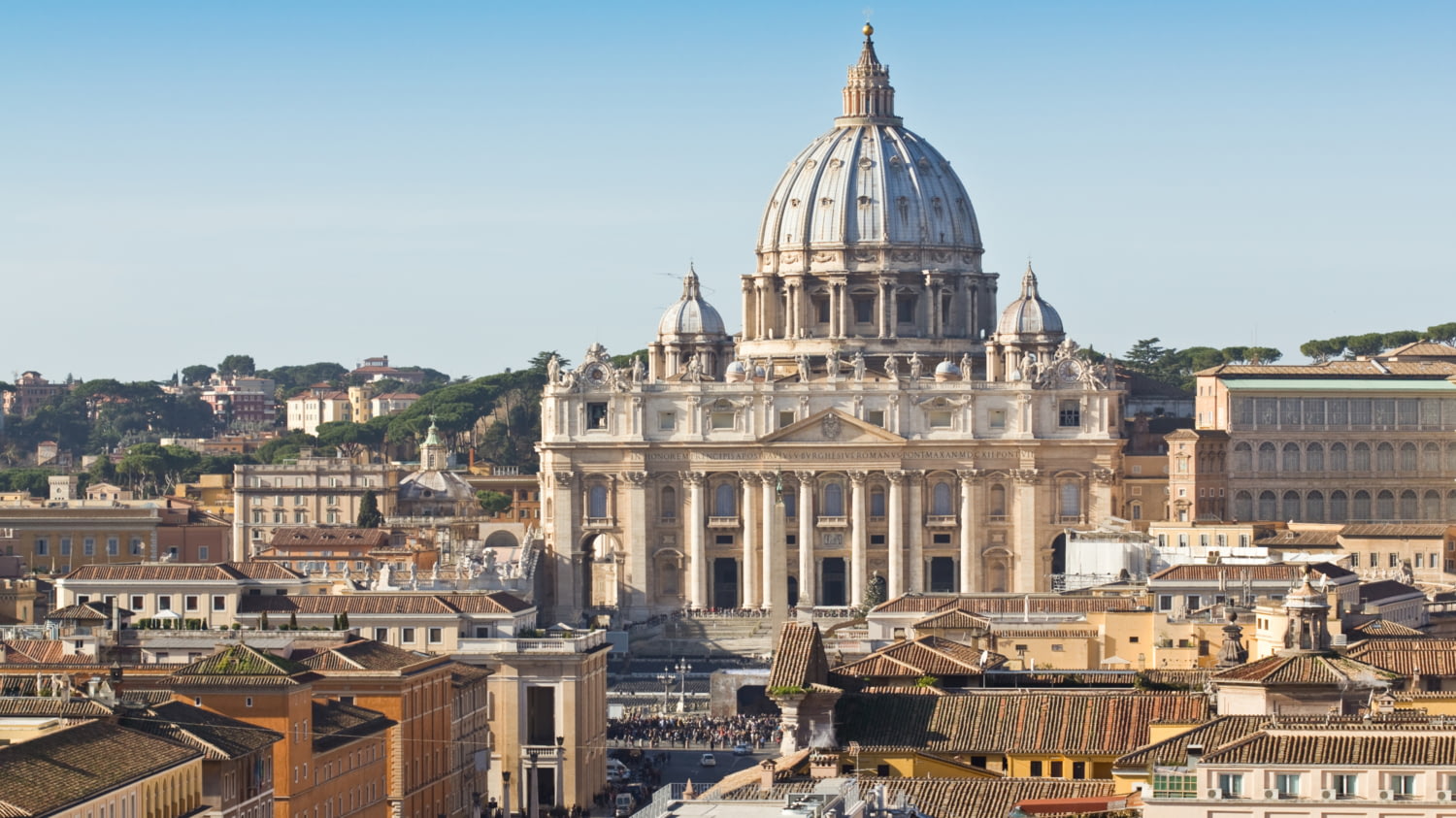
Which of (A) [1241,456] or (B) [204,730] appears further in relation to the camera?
(A) [1241,456]

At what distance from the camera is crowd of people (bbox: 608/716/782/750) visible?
90562 millimetres

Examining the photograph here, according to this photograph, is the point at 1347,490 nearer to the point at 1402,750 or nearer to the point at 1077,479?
the point at 1077,479

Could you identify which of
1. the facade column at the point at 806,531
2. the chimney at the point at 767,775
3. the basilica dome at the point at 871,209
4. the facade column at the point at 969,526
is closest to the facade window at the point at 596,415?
the facade column at the point at 806,531

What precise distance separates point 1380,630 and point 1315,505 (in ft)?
210

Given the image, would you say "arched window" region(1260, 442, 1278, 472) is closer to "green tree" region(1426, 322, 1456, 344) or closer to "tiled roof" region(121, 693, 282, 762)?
"green tree" region(1426, 322, 1456, 344)

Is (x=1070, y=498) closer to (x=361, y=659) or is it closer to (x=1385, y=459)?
(x=1385, y=459)

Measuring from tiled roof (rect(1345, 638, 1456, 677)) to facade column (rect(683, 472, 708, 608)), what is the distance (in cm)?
7891

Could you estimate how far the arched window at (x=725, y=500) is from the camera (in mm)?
143875

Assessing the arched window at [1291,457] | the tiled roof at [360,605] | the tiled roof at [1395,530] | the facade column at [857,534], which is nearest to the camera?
the tiled roof at [360,605]

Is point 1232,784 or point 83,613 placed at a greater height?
point 83,613

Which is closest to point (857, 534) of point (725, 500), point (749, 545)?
point (749, 545)

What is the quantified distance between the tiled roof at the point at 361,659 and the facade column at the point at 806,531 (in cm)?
6487

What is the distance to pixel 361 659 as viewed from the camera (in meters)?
73.7

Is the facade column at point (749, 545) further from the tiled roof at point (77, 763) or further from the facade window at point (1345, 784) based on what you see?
the facade window at point (1345, 784)
